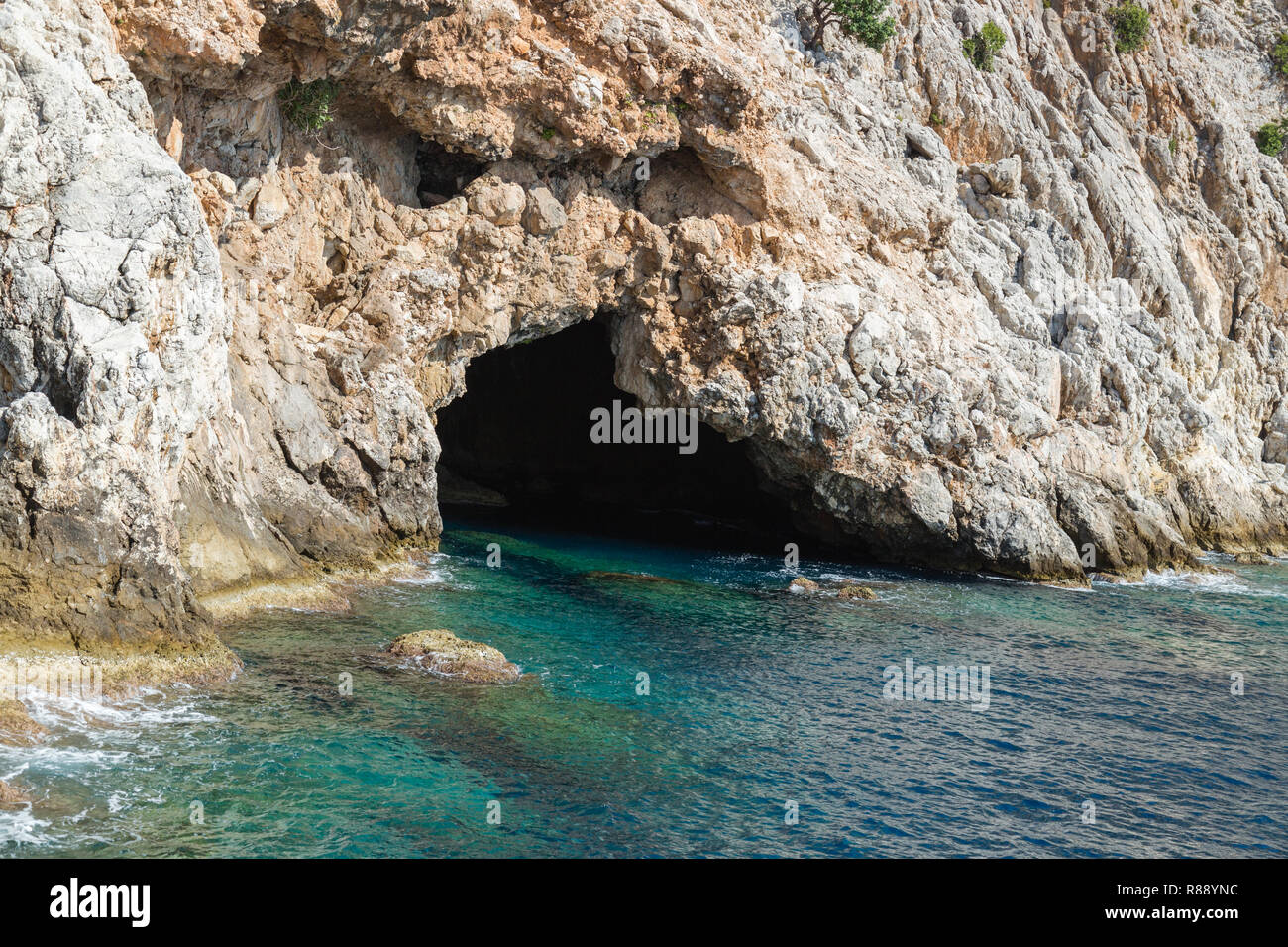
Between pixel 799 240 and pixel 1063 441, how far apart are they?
1284 cm

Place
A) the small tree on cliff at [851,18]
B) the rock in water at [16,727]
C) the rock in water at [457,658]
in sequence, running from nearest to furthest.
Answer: the rock in water at [16,727], the rock in water at [457,658], the small tree on cliff at [851,18]

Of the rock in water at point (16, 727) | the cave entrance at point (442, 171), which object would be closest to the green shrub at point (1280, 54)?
the cave entrance at point (442, 171)

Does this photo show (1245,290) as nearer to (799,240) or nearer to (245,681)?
(799,240)

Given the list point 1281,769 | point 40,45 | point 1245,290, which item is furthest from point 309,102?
point 1245,290

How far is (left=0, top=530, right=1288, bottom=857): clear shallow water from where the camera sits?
14.8m

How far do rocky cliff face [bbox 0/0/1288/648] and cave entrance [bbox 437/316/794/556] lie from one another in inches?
301

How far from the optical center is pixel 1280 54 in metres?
61.7

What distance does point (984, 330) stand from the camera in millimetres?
40969

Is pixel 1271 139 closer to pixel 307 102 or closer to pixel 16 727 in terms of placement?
pixel 307 102

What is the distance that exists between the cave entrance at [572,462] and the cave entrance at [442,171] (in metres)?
13.3

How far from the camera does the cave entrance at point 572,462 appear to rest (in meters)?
47.7

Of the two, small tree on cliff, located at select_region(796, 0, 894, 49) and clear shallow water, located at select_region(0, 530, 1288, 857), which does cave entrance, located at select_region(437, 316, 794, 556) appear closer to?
small tree on cliff, located at select_region(796, 0, 894, 49)

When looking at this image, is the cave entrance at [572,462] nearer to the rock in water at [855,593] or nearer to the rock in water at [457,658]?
the rock in water at [855,593]

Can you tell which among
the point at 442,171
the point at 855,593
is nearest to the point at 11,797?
the point at 855,593
